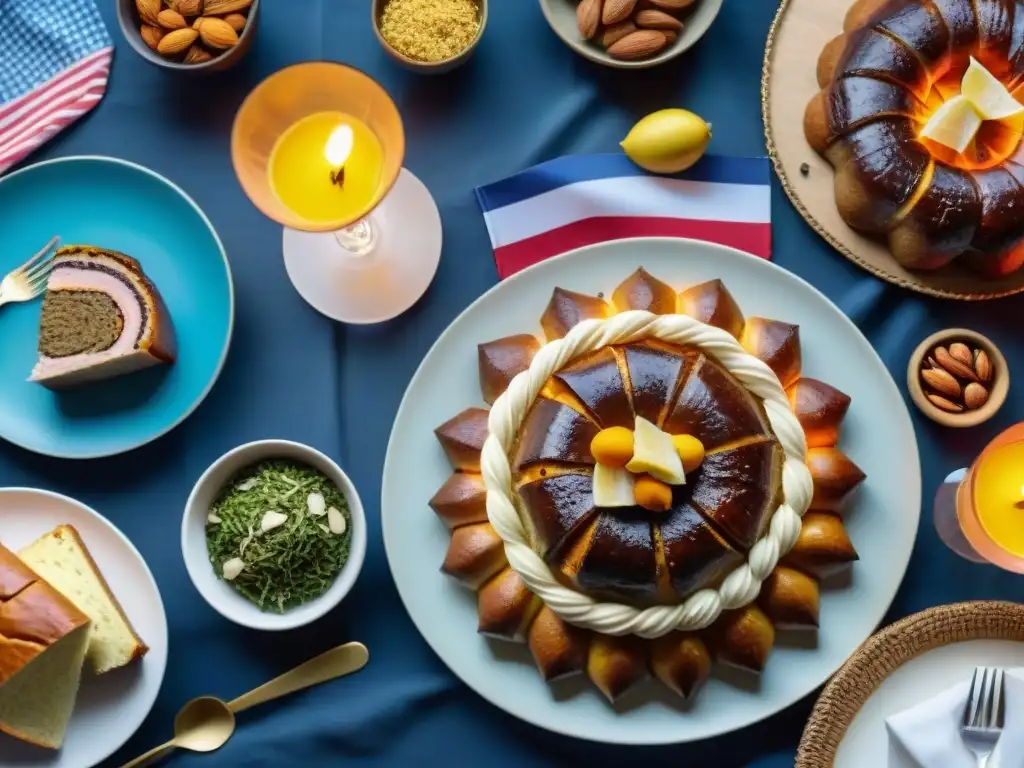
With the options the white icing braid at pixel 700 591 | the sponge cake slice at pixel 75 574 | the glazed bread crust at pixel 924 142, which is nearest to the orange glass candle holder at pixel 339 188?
the white icing braid at pixel 700 591

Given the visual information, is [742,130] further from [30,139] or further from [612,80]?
[30,139]

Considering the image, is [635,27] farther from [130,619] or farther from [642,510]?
[130,619]

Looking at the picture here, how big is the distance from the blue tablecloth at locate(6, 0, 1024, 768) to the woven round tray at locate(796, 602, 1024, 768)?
120 millimetres

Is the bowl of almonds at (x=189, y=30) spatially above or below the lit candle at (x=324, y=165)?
above

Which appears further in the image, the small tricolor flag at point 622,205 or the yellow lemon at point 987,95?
the small tricolor flag at point 622,205

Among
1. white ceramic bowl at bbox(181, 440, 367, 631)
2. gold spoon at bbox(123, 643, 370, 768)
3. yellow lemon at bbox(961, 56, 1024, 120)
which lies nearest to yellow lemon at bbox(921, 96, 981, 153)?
yellow lemon at bbox(961, 56, 1024, 120)

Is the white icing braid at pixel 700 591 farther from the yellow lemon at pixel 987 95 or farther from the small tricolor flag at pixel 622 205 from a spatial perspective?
the yellow lemon at pixel 987 95

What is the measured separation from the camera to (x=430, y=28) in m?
1.88

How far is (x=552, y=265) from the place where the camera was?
5.89 ft

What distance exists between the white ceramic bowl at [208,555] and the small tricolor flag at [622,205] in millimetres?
Answer: 493

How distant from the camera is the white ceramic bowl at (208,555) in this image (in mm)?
1728

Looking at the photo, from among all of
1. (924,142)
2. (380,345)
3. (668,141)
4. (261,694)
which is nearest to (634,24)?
(668,141)

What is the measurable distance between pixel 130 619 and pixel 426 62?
1.10 m

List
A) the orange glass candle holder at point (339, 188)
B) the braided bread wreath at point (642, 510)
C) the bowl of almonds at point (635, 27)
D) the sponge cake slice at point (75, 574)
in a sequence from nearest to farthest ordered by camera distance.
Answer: the braided bread wreath at point (642, 510)
the orange glass candle holder at point (339, 188)
the sponge cake slice at point (75, 574)
the bowl of almonds at point (635, 27)
